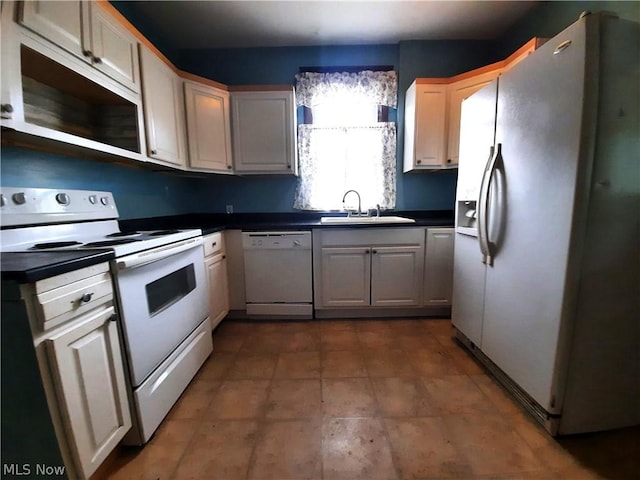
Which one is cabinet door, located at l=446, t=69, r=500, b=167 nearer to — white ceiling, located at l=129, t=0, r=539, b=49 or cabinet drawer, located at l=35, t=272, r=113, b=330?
white ceiling, located at l=129, t=0, r=539, b=49

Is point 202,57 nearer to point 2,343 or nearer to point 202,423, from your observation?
point 2,343

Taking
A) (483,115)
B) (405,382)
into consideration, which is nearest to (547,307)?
(405,382)

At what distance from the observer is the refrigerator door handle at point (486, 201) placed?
1449 mm

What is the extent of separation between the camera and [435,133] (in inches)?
98.1

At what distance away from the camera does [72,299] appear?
34.0 inches

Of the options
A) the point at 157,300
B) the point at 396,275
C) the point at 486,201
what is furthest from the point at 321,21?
the point at 157,300

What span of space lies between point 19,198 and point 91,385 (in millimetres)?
911

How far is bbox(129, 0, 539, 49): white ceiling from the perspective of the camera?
83.8 inches

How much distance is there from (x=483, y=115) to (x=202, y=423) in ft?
7.57

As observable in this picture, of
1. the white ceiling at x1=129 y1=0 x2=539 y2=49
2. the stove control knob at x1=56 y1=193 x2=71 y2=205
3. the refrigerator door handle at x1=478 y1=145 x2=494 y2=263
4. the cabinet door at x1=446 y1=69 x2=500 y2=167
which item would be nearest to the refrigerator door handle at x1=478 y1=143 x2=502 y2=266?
the refrigerator door handle at x1=478 y1=145 x2=494 y2=263

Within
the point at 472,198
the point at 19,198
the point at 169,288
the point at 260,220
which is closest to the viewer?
the point at 19,198

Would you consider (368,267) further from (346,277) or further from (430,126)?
(430,126)

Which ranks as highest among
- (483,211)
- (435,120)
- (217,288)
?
(435,120)

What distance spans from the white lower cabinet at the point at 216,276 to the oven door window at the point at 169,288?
1.26ft
